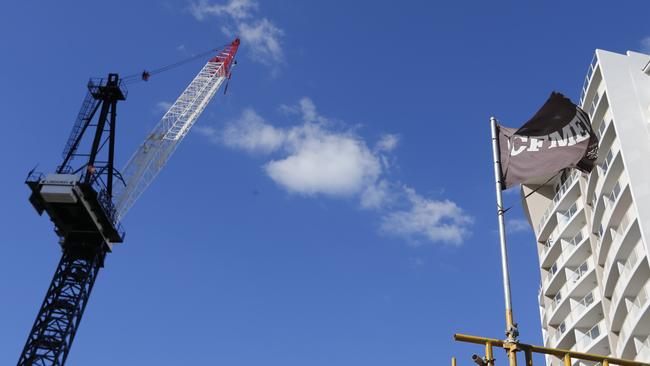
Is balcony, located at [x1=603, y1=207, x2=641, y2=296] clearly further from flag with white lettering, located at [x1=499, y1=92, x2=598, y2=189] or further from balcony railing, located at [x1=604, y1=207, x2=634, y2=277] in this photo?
flag with white lettering, located at [x1=499, y1=92, x2=598, y2=189]

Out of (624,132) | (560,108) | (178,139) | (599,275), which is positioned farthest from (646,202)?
(178,139)

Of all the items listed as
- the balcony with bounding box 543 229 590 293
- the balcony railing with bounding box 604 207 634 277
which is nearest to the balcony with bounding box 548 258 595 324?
the balcony with bounding box 543 229 590 293

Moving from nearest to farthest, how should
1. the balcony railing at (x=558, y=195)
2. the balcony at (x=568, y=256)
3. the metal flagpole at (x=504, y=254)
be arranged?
the metal flagpole at (x=504, y=254) < the balcony at (x=568, y=256) < the balcony railing at (x=558, y=195)

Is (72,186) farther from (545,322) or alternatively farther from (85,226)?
(545,322)

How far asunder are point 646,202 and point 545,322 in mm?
20750

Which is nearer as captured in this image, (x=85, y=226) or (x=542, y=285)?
(x=542, y=285)

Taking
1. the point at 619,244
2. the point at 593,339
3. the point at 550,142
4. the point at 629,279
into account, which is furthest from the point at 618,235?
the point at 550,142

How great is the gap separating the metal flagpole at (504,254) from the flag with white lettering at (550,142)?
559 millimetres

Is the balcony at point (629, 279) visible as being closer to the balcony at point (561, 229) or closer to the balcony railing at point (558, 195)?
the balcony at point (561, 229)

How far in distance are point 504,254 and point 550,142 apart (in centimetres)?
554

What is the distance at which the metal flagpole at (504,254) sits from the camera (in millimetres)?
20000

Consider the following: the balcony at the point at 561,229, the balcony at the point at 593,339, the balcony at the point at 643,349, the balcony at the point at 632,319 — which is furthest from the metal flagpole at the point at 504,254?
the balcony at the point at 561,229

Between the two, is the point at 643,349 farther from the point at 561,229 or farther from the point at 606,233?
the point at 561,229

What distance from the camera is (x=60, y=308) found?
81.3 meters
